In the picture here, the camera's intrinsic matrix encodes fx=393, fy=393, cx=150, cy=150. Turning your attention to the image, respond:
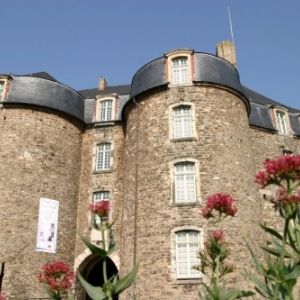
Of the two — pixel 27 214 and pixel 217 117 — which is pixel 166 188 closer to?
pixel 217 117

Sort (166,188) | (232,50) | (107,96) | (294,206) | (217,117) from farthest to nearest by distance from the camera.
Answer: (232,50), (107,96), (217,117), (166,188), (294,206)

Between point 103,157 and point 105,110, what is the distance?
234cm

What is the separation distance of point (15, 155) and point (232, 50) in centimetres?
1228

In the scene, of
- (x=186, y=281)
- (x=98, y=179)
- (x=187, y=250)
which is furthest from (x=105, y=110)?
(x=186, y=281)

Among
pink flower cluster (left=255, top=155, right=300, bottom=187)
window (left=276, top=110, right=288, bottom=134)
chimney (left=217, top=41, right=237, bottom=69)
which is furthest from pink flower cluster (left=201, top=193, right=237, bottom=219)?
chimney (left=217, top=41, right=237, bottom=69)

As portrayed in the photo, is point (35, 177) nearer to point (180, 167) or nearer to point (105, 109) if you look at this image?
point (105, 109)

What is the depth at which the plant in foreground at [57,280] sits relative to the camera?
284cm

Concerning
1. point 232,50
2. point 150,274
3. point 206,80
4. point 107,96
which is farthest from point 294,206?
point 232,50

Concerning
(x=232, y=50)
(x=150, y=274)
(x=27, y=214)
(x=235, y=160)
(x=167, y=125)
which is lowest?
(x=150, y=274)

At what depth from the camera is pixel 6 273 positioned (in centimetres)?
1318

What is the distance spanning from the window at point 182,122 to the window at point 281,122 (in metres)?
5.97

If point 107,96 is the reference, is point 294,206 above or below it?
below

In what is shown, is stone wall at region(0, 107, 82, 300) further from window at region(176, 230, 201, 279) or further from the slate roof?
window at region(176, 230, 201, 279)

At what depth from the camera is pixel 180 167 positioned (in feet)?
43.8
